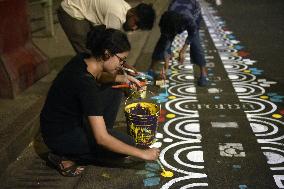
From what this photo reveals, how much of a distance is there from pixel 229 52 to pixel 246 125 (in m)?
3.23

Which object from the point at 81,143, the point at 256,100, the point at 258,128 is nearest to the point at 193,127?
the point at 258,128

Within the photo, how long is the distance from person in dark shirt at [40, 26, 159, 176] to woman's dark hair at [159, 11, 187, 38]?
4.55ft

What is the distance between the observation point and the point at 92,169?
3.46 metres

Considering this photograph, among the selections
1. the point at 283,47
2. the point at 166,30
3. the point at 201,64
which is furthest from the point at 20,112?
the point at 283,47

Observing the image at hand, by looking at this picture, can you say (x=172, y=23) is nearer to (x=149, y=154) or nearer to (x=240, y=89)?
(x=240, y=89)

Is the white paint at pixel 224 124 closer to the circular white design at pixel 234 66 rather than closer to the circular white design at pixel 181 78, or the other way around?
the circular white design at pixel 181 78

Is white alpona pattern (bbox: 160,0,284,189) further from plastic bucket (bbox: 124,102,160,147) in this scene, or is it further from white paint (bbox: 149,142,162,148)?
plastic bucket (bbox: 124,102,160,147)

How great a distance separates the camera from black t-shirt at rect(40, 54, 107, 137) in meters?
2.92

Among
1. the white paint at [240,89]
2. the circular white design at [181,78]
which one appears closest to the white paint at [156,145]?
the white paint at [240,89]

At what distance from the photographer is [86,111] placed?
2916 millimetres

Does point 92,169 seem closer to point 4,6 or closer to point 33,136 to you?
point 33,136

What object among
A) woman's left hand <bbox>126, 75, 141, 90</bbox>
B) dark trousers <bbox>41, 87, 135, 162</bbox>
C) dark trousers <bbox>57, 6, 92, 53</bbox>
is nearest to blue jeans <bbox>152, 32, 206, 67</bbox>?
dark trousers <bbox>57, 6, 92, 53</bbox>

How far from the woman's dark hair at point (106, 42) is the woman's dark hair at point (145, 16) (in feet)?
3.16

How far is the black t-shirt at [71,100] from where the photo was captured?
9.57ft
